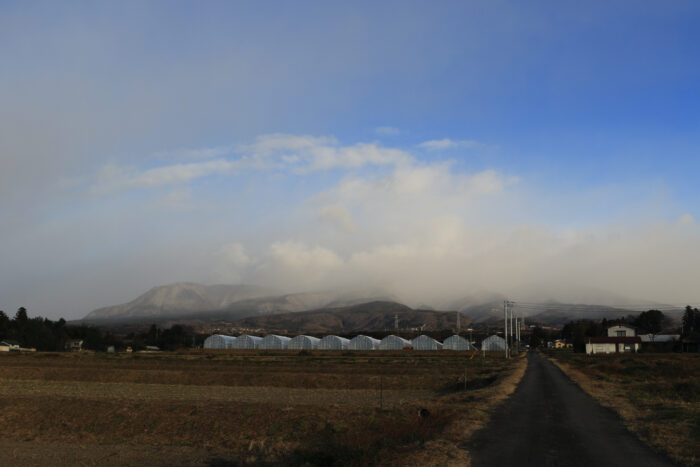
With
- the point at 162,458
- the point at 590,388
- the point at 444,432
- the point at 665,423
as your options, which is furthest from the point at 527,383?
the point at 162,458

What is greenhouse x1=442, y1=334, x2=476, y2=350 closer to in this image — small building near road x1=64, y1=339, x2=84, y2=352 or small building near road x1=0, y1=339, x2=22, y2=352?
small building near road x1=64, y1=339, x2=84, y2=352

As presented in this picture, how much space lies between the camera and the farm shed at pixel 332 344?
521ft

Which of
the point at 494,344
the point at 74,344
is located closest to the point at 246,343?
the point at 74,344

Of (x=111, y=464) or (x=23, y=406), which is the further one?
(x=23, y=406)

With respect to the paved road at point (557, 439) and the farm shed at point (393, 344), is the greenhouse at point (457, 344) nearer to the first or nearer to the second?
the farm shed at point (393, 344)

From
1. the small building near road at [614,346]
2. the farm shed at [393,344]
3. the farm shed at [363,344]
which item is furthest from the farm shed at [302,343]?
the small building near road at [614,346]

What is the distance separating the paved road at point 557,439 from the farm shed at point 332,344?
13187 cm

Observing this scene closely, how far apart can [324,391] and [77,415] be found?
1980 cm

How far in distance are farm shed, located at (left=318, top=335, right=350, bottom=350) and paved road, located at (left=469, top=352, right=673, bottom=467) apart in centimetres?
13187

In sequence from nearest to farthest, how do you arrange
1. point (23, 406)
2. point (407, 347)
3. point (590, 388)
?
point (23, 406) → point (590, 388) → point (407, 347)

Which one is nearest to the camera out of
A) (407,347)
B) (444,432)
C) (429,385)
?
(444,432)

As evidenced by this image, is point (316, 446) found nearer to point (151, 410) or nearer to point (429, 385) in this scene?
point (151, 410)

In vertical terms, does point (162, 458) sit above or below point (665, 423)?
below

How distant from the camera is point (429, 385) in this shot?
47938 millimetres
